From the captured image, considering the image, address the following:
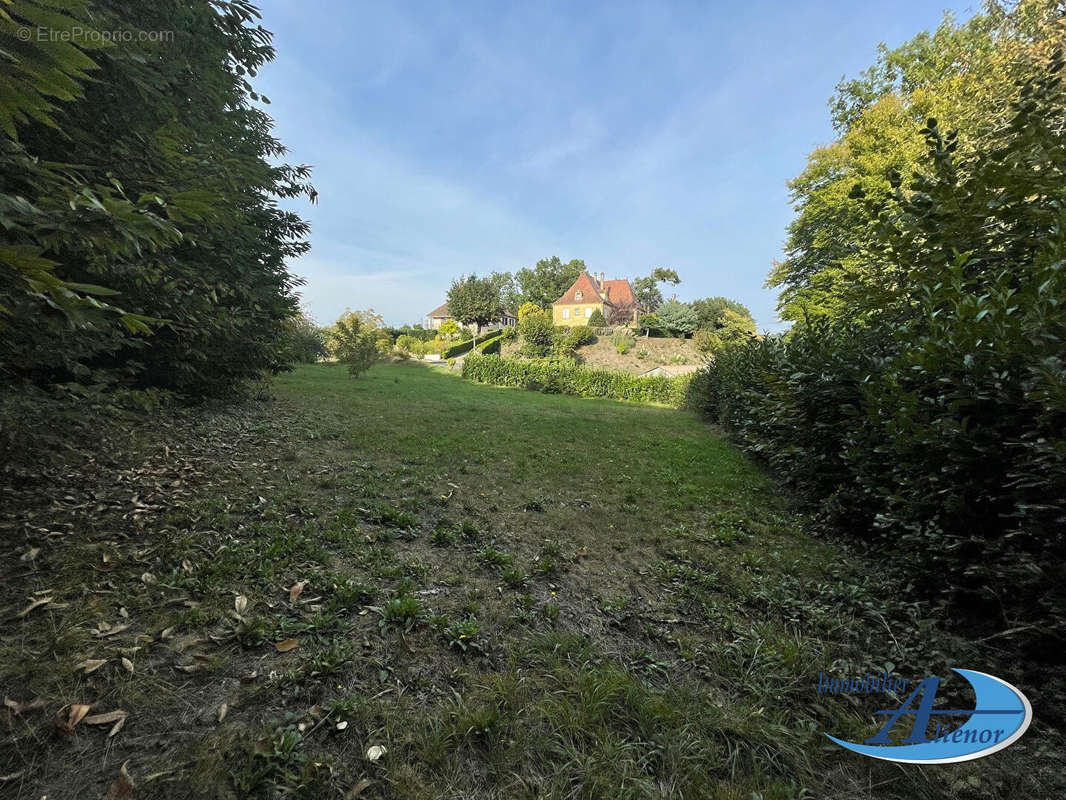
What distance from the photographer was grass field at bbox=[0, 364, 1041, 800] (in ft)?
4.95

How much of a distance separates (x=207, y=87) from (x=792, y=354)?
7.90 metres

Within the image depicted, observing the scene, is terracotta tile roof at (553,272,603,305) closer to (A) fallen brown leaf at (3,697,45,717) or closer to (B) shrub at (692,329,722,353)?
(B) shrub at (692,329,722,353)

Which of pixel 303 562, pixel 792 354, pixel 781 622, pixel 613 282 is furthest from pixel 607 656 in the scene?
pixel 613 282

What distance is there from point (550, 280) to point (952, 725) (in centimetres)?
5428

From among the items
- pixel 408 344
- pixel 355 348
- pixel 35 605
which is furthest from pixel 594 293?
pixel 35 605

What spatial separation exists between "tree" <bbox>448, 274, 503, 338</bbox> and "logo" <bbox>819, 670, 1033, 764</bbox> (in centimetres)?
4090

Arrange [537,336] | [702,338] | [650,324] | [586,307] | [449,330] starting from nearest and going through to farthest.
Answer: [537,336], [702,338], [650,324], [586,307], [449,330]

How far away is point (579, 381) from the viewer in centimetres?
2141

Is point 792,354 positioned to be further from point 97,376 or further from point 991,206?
point 97,376

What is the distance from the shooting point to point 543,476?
577cm

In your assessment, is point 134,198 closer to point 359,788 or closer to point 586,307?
point 359,788

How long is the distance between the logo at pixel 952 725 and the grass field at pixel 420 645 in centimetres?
5

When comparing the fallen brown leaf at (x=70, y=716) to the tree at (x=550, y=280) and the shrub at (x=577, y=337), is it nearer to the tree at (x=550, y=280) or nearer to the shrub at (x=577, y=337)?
the shrub at (x=577, y=337)

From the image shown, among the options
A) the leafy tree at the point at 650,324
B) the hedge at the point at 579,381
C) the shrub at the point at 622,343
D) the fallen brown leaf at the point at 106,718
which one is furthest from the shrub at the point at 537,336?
the fallen brown leaf at the point at 106,718
